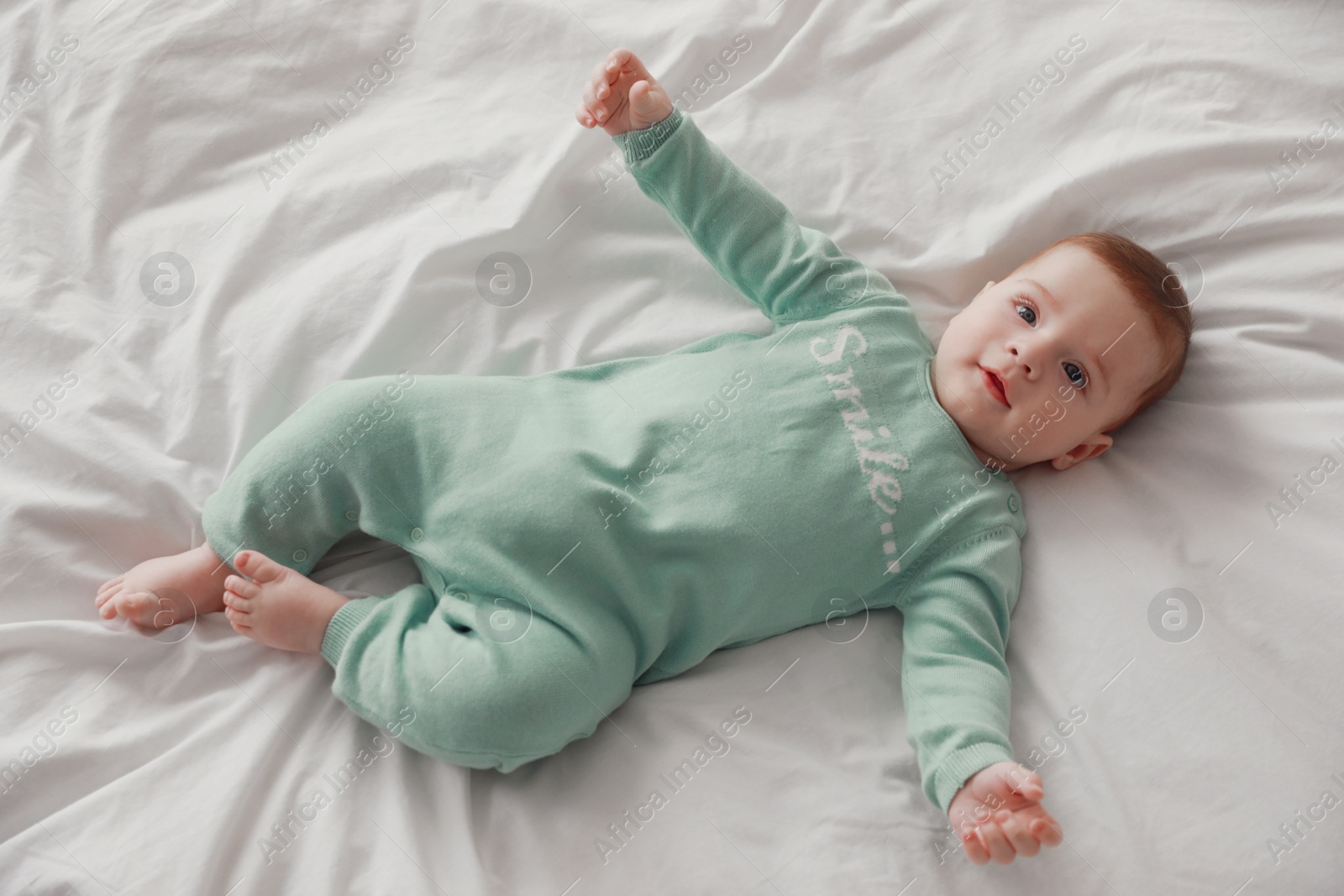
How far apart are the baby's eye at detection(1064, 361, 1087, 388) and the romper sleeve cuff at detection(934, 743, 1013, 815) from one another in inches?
18.8

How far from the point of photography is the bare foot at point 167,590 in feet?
3.61

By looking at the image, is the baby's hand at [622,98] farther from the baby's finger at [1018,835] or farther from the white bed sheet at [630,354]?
the baby's finger at [1018,835]

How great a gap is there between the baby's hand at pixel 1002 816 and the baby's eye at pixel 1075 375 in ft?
1.62

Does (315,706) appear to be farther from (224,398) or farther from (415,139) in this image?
(415,139)

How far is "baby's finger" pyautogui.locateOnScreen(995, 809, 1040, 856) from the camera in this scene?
0.98m

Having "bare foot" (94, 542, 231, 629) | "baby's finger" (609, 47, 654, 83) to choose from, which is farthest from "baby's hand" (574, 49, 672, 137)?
"bare foot" (94, 542, 231, 629)

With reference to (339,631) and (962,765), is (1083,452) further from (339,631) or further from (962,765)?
(339,631)

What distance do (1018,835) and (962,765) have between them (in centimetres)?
9

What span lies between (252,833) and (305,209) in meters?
0.84

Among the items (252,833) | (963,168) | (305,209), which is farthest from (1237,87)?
(252,833)

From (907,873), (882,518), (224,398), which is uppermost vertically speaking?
(224,398)

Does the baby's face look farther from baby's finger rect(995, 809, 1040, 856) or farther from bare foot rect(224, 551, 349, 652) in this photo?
bare foot rect(224, 551, 349, 652)

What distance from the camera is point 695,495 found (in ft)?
3.88

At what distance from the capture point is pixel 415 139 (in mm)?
1394
